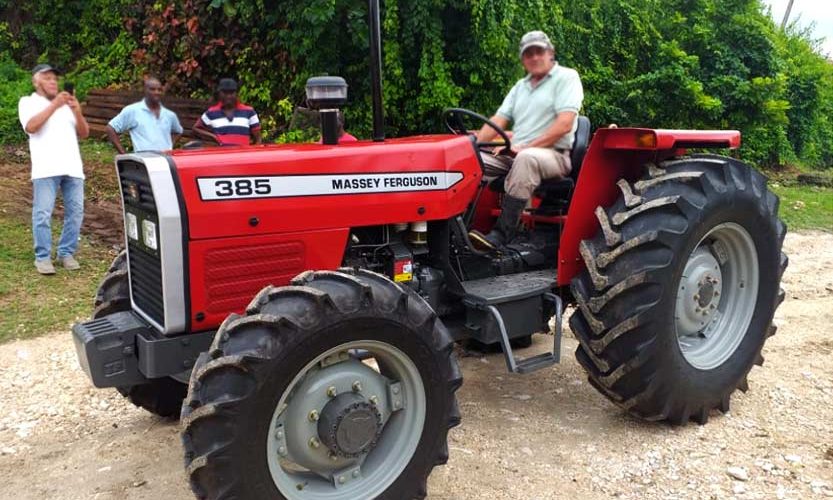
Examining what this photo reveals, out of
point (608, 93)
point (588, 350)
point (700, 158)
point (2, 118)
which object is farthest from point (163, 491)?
point (608, 93)

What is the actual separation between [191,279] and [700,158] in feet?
8.65

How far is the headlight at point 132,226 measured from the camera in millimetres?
3294

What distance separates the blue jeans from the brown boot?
13.9 feet

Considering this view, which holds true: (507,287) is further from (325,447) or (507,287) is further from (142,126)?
(142,126)

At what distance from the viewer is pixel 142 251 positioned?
3279mm

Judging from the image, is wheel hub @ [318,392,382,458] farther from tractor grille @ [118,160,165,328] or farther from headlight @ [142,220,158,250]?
headlight @ [142,220,158,250]

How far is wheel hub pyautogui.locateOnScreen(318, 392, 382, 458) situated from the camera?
2.90 m

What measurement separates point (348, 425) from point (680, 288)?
6.60ft

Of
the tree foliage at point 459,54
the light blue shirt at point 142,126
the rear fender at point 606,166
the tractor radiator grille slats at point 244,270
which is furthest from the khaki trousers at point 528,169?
the tree foliage at point 459,54

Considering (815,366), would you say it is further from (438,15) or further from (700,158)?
(438,15)

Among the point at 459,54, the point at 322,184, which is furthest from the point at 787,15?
the point at 322,184

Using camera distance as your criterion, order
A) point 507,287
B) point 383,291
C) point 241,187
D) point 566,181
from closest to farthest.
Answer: point 383,291 → point 241,187 → point 507,287 → point 566,181

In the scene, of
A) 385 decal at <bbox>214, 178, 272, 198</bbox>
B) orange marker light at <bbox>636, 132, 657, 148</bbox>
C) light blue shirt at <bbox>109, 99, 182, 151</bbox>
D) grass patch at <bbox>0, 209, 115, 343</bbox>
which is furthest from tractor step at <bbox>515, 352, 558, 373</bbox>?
light blue shirt at <bbox>109, 99, 182, 151</bbox>

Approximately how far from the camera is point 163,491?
10.8 feet
